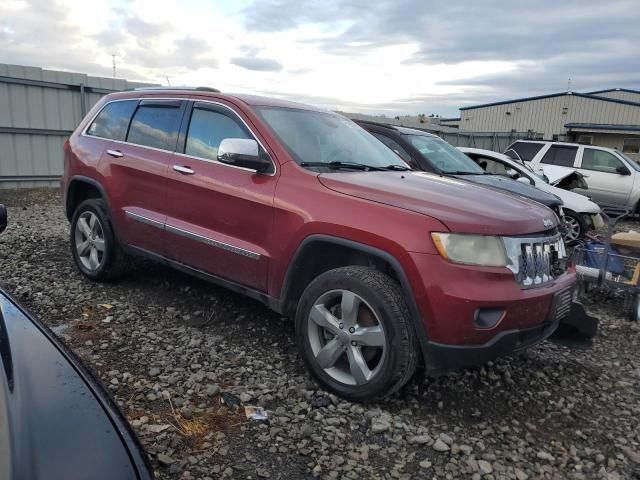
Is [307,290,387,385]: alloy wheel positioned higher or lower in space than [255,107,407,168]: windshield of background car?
lower

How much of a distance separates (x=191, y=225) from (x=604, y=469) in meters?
3.04

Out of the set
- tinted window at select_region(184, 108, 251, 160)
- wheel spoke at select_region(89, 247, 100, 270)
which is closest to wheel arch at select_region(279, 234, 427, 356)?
tinted window at select_region(184, 108, 251, 160)

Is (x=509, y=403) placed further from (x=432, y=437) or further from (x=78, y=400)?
(x=78, y=400)

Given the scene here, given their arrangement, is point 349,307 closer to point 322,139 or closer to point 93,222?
point 322,139

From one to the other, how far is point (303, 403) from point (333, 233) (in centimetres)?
104

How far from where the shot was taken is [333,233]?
3123mm

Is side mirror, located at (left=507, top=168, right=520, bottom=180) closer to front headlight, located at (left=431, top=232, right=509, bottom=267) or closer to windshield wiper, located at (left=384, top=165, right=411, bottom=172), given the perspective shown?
windshield wiper, located at (left=384, top=165, right=411, bottom=172)

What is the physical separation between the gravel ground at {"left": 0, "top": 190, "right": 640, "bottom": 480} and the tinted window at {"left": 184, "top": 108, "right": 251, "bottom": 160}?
4.52ft

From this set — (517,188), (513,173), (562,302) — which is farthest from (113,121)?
(513,173)

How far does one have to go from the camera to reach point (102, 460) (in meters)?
1.46

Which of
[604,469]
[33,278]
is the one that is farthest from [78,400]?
[33,278]

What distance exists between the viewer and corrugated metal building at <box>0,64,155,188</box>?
33.7ft

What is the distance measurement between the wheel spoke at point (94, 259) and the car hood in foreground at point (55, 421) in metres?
3.09

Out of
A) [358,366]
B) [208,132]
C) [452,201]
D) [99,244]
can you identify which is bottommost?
[358,366]
